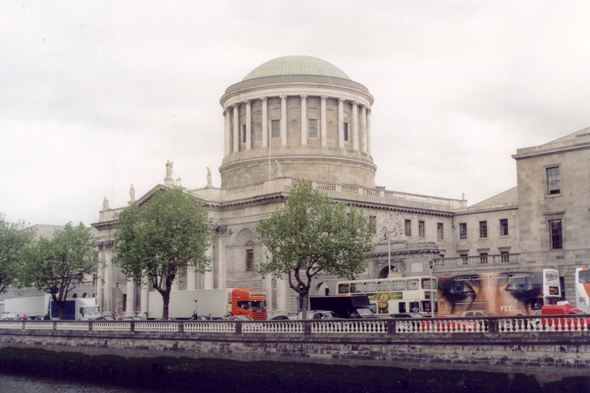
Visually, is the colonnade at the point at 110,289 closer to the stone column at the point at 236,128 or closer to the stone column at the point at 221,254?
the stone column at the point at 221,254

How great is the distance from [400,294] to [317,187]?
52.3 feet

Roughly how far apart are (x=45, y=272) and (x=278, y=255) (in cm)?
2465

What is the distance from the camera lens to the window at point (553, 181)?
52.7 meters

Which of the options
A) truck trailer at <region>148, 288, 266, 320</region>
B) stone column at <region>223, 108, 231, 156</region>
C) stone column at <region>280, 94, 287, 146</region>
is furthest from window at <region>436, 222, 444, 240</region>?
truck trailer at <region>148, 288, 266, 320</region>

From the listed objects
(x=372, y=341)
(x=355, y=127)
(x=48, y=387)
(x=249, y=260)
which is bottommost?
(x=48, y=387)

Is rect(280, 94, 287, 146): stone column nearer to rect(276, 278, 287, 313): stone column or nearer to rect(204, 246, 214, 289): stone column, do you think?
rect(204, 246, 214, 289): stone column

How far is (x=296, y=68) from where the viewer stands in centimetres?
8581

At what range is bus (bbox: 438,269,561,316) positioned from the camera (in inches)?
1826

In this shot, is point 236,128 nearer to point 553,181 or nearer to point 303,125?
point 303,125

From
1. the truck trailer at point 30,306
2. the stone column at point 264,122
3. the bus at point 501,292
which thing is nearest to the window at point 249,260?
the stone column at point 264,122

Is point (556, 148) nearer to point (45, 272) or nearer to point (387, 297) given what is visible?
point (387, 297)

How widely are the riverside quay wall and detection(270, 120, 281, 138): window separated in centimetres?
3920

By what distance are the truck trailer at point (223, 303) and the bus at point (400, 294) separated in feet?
25.3

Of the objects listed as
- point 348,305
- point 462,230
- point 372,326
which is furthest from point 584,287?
point 462,230
